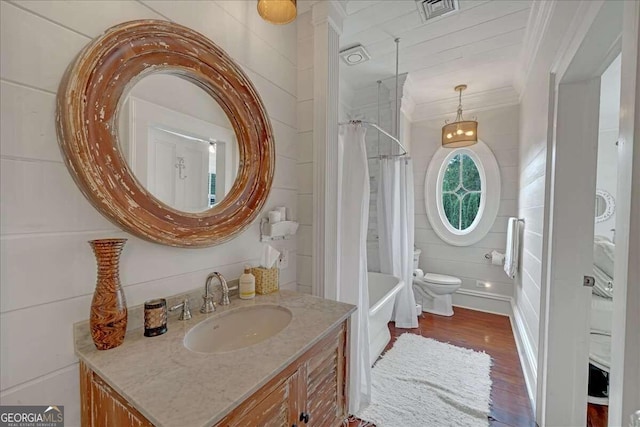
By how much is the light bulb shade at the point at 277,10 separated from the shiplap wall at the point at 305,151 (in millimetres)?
405

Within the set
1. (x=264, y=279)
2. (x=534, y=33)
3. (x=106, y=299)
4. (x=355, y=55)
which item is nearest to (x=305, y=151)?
(x=264, y=279)

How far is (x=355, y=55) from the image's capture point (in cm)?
251

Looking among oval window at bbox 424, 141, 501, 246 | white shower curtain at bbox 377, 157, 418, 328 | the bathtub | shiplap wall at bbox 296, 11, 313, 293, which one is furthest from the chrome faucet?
oval window at bbox 424, 141, 501, 246

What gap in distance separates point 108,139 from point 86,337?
0.62 meters

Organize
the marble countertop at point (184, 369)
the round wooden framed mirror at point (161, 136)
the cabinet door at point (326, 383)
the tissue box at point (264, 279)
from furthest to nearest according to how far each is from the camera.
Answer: the tissue box at point (264, 279)
the cabinet door at point (326, 383)
the round wooden framed mirror at point (161, 136)
the marble countertop at point (184, 369)

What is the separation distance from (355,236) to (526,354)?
5.81 ft

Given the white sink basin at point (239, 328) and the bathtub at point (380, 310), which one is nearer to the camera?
the white sink basin at point (239, 328)

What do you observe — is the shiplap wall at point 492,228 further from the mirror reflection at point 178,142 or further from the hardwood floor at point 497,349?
the mirror reflection at point 178,142

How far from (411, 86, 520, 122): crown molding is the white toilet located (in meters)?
2.11

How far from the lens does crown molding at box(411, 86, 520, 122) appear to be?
3.07 m

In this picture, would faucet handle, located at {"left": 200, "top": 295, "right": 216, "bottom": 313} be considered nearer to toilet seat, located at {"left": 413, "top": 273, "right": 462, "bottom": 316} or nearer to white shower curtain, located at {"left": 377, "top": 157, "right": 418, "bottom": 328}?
white shower curtain, located at {"left": 377, "top": 157, "right": 418, "bottom": 328}

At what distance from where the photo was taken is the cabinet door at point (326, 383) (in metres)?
0.89

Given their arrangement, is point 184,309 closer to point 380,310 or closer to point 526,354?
point 380,310

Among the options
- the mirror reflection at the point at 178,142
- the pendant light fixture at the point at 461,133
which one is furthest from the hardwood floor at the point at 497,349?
the pendant light fixture at the point at 461,133
